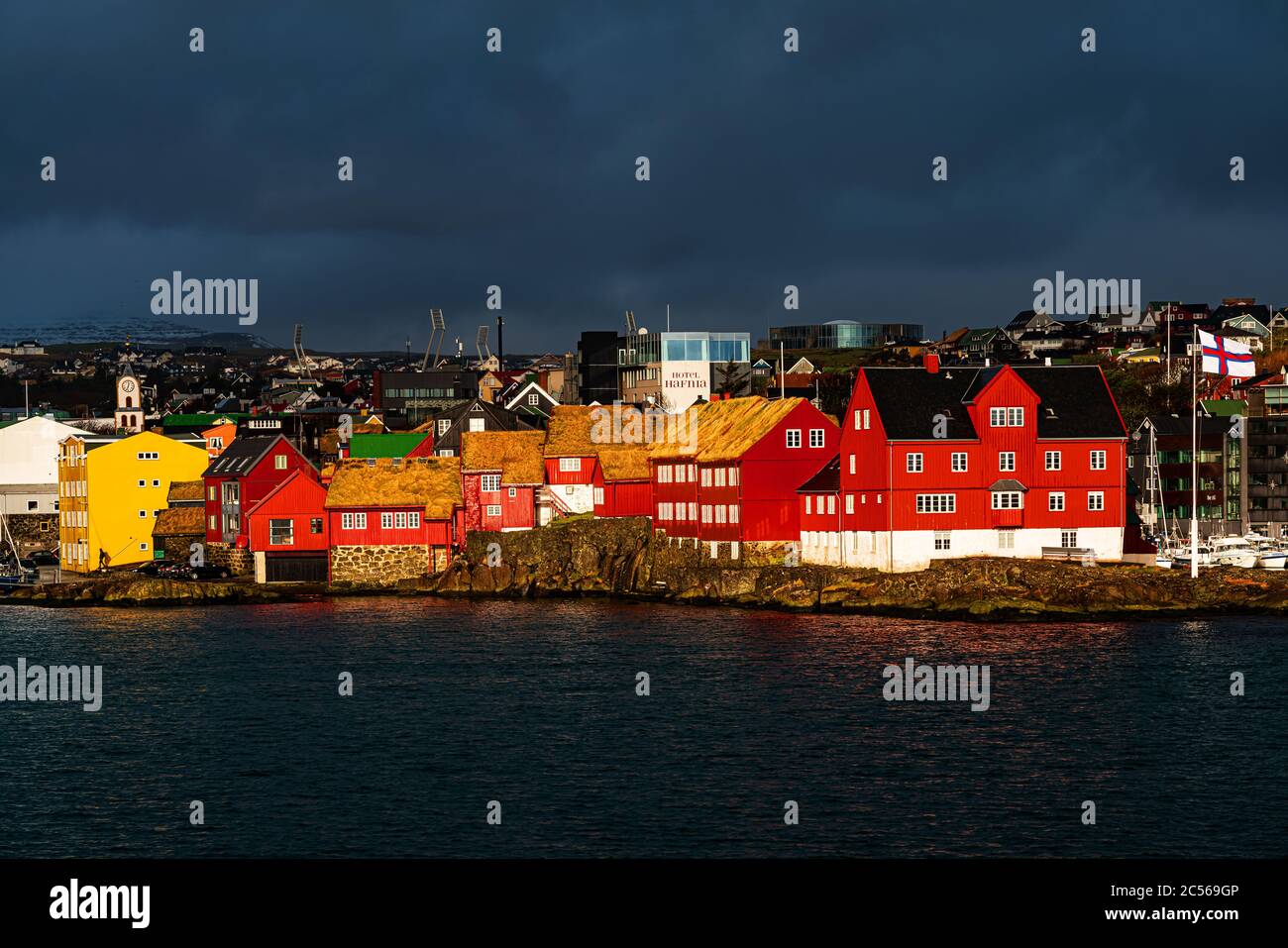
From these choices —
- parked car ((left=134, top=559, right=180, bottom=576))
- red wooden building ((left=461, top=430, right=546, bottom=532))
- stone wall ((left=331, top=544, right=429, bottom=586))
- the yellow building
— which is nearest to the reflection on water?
stone wall ((left=331, top=544, right=429, bottom=586))

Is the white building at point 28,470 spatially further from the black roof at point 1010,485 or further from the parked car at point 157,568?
the black roof at point 1010,485

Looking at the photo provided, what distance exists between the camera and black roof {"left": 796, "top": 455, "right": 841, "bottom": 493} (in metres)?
80.4

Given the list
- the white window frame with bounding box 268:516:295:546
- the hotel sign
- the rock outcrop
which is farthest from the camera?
the hotel sign

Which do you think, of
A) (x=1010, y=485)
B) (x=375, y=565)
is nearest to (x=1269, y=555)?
(x=1010, y=485)

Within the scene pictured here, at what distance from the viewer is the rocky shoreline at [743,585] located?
71938 mm

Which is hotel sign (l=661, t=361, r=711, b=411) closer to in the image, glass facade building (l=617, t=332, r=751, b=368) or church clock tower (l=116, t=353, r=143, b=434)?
glass facade building (l=617, t=332, r=751, b=368)

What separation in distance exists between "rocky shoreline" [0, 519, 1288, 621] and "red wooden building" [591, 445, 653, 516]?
4.32 metres

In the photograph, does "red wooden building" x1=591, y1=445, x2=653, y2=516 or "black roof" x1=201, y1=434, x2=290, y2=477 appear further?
"black roof" x1=201, y1=434, x2=290, y2=477

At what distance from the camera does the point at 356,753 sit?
44.6 m

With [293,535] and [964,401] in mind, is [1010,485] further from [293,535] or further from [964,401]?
[293,535]

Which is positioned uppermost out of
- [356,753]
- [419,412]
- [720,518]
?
[419,412]
